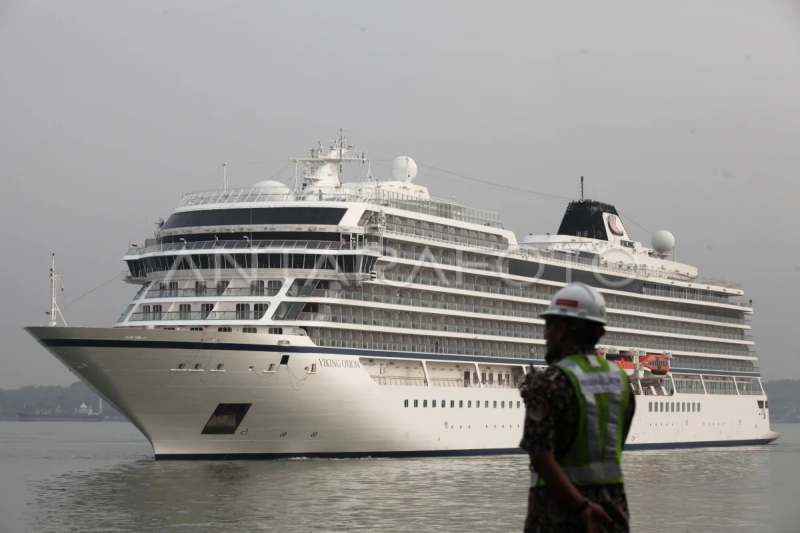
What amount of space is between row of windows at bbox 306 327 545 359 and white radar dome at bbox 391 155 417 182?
7.95 metres

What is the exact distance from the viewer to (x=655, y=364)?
57.3 metres

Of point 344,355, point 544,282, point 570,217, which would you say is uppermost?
point 570,217

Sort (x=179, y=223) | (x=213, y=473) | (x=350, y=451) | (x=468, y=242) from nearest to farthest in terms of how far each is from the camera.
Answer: (x=213, y=473)
(x=350, y=451)
(x=179, y=223)
(x=468, y=242)

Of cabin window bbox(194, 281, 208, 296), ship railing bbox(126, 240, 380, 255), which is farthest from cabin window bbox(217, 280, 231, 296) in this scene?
ship railing bbox(126, 240, 380, 255)

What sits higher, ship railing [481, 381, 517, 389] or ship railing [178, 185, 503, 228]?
ship railing [178, 185, 503, 228]

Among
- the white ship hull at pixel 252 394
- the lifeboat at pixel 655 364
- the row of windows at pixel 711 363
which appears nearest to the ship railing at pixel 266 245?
the white ship hull at pixel 252 394

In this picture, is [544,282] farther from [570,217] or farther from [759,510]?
[759,510]

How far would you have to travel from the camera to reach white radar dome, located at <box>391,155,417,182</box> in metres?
50.7

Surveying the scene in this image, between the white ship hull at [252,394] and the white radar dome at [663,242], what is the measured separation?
87.6ft

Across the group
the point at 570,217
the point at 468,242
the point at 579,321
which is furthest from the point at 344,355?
the point at 579,321

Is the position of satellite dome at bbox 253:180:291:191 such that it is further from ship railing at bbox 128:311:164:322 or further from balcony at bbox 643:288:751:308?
balcony at bbox 643:288:751:308

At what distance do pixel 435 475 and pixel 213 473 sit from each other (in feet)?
21.7

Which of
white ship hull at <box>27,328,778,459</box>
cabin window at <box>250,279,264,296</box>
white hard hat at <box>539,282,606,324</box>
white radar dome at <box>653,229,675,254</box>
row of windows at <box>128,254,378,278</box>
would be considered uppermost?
white radar dome at <box>653,229,675,254</box>

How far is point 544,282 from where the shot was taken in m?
52.8
